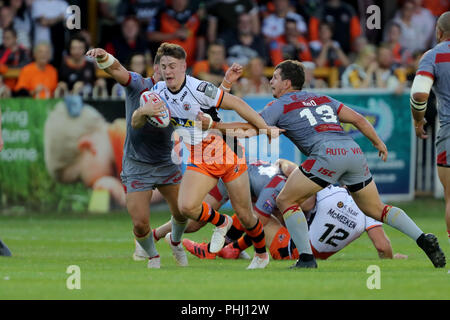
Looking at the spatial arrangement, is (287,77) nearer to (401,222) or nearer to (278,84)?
(278,84)

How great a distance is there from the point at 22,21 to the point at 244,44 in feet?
13.8

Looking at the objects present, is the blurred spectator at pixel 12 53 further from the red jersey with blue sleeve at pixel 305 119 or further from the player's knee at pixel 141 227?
the red jersey with blue sleeve at pixel 305 119

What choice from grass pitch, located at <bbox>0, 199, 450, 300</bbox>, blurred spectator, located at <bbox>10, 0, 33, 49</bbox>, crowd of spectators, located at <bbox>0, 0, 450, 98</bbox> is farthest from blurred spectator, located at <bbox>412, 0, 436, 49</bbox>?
blurred spectator, located at <bbox>10, 0, 33, 49</bbox>

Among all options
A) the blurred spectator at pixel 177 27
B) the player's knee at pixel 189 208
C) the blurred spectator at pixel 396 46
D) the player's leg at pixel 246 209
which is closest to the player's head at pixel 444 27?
the player's leg at pixel 246 209

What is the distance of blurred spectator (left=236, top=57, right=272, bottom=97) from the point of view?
17.3 m

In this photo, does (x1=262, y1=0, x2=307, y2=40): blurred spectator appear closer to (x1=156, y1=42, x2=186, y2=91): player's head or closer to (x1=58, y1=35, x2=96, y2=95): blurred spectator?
(x1=58, y1=35, x2=96, y2=95): blurred spectator

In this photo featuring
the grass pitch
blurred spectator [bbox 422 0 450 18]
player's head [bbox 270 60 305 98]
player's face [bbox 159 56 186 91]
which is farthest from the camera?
blurred spectator [bbox 422 0 450 18]

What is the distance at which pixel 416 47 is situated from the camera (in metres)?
20.5

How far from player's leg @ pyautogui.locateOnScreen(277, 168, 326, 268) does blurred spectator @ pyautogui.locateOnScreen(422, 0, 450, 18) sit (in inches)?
491

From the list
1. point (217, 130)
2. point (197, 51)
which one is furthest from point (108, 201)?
point (217, 130)

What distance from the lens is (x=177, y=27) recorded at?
19.2 metres

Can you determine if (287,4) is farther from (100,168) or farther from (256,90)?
(100,168)

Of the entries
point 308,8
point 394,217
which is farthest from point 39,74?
point 394,217

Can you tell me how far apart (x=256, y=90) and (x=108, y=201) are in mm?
3179
